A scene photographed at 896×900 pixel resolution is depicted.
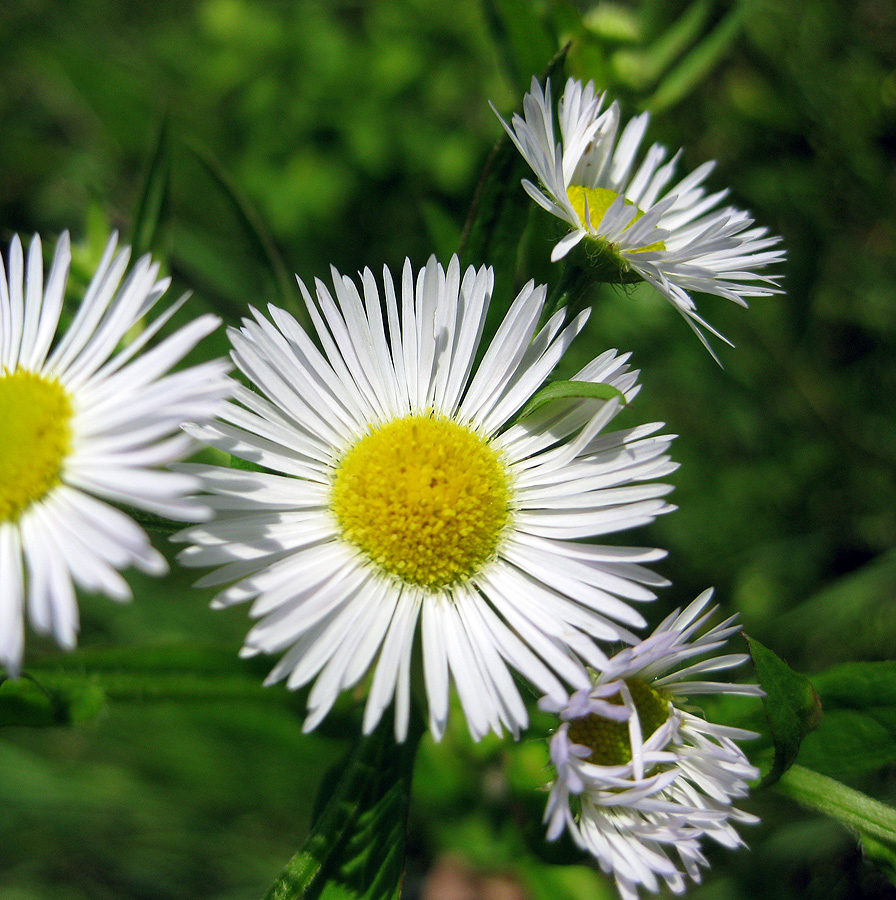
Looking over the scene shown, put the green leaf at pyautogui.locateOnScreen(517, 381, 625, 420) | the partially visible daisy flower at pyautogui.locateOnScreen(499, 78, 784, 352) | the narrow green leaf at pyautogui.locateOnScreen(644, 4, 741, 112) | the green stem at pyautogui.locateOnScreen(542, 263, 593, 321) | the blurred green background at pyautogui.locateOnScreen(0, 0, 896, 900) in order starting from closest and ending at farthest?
1. the green leaf at pyautogui.locateOnScreen(517, 381, 625, 420)
2. the partially visible daisy flower at pyautogui.locateOnScreen(499, 78, 784, 352)
3. the green stem at pyautogui.locateOnScreen(542, 263, 593, 321)
4. the narrow green leaf at pyautogui.locateOnScreen(644, 4, 741, 112)
5. the blurred green background at pyautogui.locateOnScreen(0, 0, 896, 900)

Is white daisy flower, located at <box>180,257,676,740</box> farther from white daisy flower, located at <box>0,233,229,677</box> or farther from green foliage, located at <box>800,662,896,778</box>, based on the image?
green foliage, located at <box>800,662,896,778</box>

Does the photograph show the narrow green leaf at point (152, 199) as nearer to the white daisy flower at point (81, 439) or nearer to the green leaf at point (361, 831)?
the white daisy flower at point (81, 439)

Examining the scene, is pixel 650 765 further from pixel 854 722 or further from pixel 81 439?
pixel 81 439

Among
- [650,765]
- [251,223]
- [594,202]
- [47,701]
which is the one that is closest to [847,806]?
[650,765]

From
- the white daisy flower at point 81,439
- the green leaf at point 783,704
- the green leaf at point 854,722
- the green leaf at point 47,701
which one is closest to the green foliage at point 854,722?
the green leaf at point 854,722

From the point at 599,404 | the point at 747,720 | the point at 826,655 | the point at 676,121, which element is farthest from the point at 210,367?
the point at 676,121

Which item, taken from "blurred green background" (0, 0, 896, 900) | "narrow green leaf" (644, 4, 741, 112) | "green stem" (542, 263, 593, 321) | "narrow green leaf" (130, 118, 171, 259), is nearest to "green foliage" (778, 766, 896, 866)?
"blurred green background" (0, 0, 896, 900)
